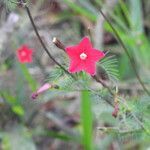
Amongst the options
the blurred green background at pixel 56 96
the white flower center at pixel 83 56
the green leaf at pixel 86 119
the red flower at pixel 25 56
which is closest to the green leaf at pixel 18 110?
the blurred green background at pixel 56 96

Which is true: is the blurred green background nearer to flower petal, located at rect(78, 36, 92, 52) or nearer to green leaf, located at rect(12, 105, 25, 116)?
green leaf, located at rect(12, 105, 25, 116)

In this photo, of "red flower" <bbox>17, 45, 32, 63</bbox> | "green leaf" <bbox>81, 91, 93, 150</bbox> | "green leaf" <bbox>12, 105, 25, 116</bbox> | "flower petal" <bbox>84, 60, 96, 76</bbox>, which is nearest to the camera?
"flower petal" <bbox>84, 60, 96, 76</bbox>

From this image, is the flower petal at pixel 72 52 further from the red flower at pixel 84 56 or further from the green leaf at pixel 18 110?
the green leaf at pixel 18 110

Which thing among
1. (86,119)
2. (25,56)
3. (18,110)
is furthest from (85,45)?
(18,110)

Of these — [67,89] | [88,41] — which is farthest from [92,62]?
[67,89]

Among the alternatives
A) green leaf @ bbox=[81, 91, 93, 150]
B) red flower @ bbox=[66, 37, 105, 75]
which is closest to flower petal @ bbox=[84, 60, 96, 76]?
red flower @ bbox=[66, 37, 105, 75]

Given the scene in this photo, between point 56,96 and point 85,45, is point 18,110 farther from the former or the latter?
point 85,45

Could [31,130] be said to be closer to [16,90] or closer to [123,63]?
[16,90]

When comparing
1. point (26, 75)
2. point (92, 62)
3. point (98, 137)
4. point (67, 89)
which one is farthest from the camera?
point (98, 137)
